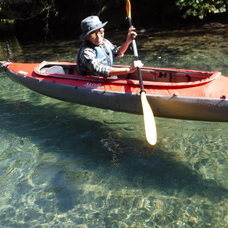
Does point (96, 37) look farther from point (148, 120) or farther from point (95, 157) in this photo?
point (95, 157)

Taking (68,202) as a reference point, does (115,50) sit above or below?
above

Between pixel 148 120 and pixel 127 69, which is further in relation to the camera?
pixel 127 69

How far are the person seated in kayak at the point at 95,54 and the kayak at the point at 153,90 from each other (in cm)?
16

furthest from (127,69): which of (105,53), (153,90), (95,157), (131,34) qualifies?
(95,157)

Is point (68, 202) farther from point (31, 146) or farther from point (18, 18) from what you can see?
point (18, 18)

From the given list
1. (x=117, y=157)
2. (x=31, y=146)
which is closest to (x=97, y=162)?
(x=117, y=157)

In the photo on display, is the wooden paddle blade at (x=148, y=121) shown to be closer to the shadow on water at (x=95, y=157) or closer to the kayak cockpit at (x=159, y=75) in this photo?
the kayak cockpit at (x=159, y=75)

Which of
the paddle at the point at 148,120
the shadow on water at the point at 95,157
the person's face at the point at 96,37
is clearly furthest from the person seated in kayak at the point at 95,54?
the shadow on water at the point at 95,157

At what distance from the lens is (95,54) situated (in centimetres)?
465

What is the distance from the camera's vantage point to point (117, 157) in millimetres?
4289

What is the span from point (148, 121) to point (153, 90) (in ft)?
1.74

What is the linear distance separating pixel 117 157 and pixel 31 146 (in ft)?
4.24

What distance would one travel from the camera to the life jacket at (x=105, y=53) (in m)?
4.70

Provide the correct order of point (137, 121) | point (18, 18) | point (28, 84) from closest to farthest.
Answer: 1. point (137, 121)
2. point (28, 84)
3. point (18, 18)
